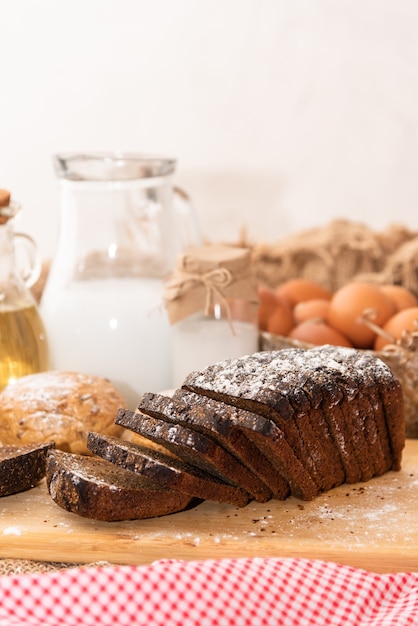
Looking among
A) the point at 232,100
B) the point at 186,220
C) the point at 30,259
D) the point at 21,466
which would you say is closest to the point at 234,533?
the point at 21,466

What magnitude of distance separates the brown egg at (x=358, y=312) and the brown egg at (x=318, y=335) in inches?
1.3

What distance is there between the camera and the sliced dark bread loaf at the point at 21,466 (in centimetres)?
188

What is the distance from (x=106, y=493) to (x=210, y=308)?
28.3 inches

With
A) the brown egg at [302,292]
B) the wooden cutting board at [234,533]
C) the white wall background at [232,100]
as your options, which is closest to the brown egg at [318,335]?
the brown egg at [302,292]

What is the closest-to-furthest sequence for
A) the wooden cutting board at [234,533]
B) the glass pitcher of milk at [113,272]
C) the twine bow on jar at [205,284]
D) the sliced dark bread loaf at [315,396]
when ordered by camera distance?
the wooden cutting board at [234,533] < the sliced dark bread loaf at [315,396] < the twine bow on jar at [205,284] < the glass pitcher of milk at [113,272]

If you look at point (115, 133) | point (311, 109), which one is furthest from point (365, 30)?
point (115, 133)

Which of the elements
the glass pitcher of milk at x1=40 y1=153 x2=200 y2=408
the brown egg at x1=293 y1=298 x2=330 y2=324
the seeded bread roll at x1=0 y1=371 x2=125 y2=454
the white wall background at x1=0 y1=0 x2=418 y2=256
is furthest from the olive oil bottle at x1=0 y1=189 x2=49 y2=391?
the white wall background at x1=0 y1=0 x2=418 y2=256

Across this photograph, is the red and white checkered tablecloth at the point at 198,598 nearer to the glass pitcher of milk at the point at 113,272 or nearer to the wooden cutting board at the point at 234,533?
the wooden cutting board at the point at 234,533

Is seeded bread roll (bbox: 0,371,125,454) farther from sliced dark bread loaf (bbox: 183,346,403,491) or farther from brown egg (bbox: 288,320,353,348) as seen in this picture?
brown egg (bbox: 288,320,353,348)

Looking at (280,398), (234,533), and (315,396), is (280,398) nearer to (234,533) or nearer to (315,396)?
(315,396)

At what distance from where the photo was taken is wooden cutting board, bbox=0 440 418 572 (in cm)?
171

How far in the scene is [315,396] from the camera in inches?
73.0

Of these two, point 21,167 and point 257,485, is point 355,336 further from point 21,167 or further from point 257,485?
point 21,167

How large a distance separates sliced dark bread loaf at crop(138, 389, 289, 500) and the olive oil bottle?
635 mm
